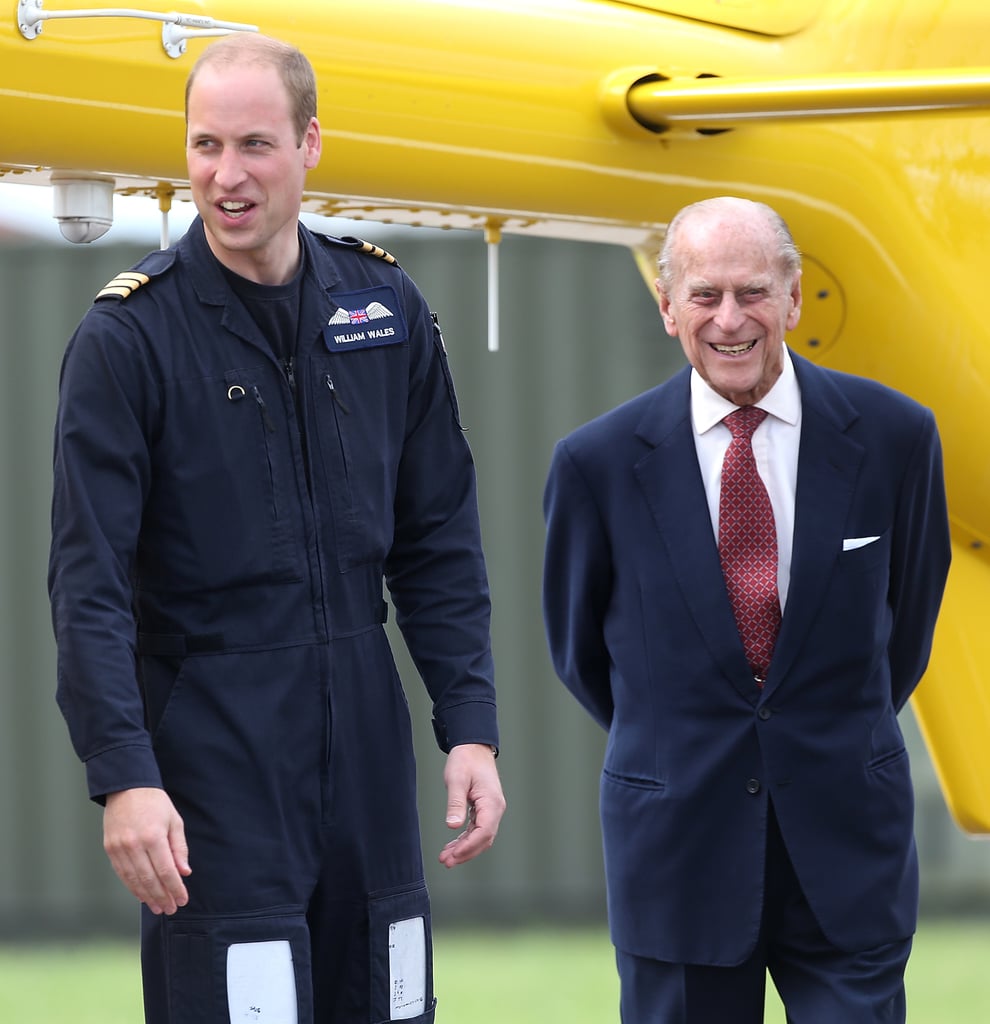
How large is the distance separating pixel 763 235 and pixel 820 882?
906mm

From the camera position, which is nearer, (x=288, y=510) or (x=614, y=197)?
(x=288, y=510)

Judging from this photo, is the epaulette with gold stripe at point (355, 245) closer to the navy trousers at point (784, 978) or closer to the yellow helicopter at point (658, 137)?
the yellow helicopter at point (658, 137)

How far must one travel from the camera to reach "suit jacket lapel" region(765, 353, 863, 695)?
8.25ft

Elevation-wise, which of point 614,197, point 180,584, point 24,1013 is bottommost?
point 24,1013

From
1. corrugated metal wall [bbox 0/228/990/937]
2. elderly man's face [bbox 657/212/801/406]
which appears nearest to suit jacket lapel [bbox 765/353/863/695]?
elderly man's face [bbox 657/212/801/406]

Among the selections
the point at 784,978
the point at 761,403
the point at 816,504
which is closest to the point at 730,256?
the point at 761,403

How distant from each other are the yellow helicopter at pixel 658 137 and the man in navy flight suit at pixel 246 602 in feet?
1.06

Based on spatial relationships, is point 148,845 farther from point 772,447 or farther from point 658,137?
point 658,137

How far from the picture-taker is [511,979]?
566 cm

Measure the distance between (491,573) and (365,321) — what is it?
4169 millimetres

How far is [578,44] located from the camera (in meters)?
2.82

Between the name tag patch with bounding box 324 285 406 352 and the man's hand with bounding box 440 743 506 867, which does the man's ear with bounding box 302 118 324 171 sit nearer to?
the name tag patch with bounding box 324 285 406 352

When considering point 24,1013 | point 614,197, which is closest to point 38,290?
point 24,1013

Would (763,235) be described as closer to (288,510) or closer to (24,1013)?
(288,510)
